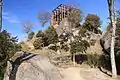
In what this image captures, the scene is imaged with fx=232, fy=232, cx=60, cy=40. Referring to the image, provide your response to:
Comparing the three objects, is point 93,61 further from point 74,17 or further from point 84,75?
point 74,17

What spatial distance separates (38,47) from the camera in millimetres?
35375

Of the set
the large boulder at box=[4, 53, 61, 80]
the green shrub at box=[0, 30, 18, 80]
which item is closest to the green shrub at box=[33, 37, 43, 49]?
the green shrub at box=[0, 30, 18, 80]

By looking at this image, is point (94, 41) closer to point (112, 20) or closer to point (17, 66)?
point (112, 20)

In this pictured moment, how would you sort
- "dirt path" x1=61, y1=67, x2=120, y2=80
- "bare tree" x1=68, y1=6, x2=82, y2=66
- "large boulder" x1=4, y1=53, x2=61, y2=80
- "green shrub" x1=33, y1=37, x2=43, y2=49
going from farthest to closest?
"bare tree" x1=68, y1=6, x2=82, y2=66, "green shrub" x1=33, y1=37, x2=43, y2=49, "dirt path" x1=61, y1=67, x2=120, y2=80, "large boulder" x1=4, y1=53, x2=61, y2=80

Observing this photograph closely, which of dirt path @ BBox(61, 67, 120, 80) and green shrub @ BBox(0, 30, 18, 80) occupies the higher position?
green shrub @ BBox(0, 30, 18, 80)

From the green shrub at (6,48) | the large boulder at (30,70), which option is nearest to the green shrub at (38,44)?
the green shrub at (6,48)

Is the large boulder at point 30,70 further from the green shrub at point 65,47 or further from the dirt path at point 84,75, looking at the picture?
the green shrub at point 65,47

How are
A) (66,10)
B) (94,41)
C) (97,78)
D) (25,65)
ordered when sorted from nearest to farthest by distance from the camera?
(25,65) → (97,78) → (94,41) → (66,10)

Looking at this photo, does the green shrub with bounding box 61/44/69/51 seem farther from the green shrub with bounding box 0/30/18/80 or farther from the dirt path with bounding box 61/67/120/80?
the green shrub with bounding box 0/30/18/80

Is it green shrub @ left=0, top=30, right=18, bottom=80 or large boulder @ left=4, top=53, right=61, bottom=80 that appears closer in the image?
large boulder @ left=4, top=53, right=61, bottom=80

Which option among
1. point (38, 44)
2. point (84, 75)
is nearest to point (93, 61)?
point (84, 75)

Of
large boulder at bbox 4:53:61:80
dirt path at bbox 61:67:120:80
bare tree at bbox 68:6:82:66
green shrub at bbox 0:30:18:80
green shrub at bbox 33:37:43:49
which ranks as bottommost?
dirt path at bbox 61:67:120:80

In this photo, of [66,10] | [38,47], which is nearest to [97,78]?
[38,47]

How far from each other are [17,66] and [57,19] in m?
37.9
